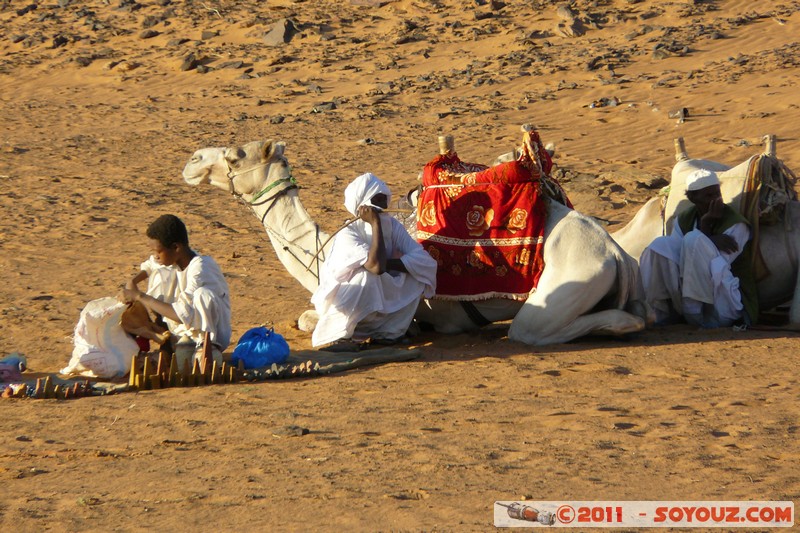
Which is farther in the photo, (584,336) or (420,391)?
(584,336)

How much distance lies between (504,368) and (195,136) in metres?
10.8

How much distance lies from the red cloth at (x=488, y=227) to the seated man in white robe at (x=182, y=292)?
62.5 inches

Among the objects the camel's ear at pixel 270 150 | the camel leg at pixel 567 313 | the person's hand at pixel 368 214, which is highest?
the camel's ear at pixel 270 150

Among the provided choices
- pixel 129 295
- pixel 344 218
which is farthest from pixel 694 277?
pixel 344 218

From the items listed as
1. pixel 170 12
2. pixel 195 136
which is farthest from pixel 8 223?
pixel 170 12

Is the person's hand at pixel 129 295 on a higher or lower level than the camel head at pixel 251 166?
lower

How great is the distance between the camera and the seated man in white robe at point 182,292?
7184mm

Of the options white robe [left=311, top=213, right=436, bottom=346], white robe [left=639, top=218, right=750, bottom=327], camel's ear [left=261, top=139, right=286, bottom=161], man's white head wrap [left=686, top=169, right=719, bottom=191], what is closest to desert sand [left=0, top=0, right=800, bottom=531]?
white robe [left=639, top=218, right=750, bottom=327]

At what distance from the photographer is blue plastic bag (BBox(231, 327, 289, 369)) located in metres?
7.46

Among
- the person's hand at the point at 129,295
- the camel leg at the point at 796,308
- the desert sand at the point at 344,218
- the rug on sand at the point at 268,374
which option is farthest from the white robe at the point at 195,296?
the camel leg at the point at 796,308

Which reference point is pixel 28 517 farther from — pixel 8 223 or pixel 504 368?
pixel 8 223

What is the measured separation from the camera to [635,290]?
26.3 ft

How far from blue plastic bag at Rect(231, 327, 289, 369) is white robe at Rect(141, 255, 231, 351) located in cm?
12

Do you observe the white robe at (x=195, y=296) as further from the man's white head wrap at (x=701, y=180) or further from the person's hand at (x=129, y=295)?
the man's white head wrap at (x=701, y=180)
